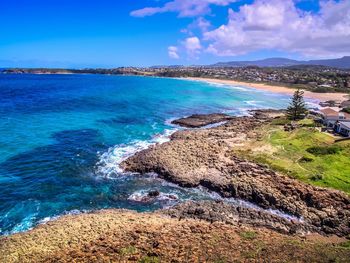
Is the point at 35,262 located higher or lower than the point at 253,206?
higher

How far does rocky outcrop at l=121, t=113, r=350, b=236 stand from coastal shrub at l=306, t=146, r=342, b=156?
8292 mm

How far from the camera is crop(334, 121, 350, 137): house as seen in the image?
155 feet

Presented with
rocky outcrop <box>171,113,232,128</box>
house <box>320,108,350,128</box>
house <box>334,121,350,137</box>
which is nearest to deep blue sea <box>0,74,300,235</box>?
rocky outcrop <box>171,113,232,128</box>

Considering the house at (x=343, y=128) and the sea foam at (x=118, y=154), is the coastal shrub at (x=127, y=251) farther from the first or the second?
the house at (x=343, y=128)

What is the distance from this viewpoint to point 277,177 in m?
32.8

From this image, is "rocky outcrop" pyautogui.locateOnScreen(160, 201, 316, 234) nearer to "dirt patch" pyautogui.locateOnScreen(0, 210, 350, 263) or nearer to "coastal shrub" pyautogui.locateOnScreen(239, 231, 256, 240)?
"dirt patch" pyautogui.locateOnScreen(0, 210, 350, 263)

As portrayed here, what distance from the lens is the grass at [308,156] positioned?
32.7m

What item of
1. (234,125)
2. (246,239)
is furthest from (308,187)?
(234,125)

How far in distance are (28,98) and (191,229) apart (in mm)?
81189

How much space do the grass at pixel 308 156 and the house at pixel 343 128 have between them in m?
2.89

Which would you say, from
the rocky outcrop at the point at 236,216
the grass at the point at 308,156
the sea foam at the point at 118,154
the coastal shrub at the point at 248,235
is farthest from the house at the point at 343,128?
the coastal shrub at the point at 248,235

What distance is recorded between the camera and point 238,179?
3297 centimetres

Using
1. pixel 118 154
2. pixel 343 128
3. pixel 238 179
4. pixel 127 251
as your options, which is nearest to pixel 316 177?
pixel 238 179

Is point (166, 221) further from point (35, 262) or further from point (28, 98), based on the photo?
point (28, 98)
